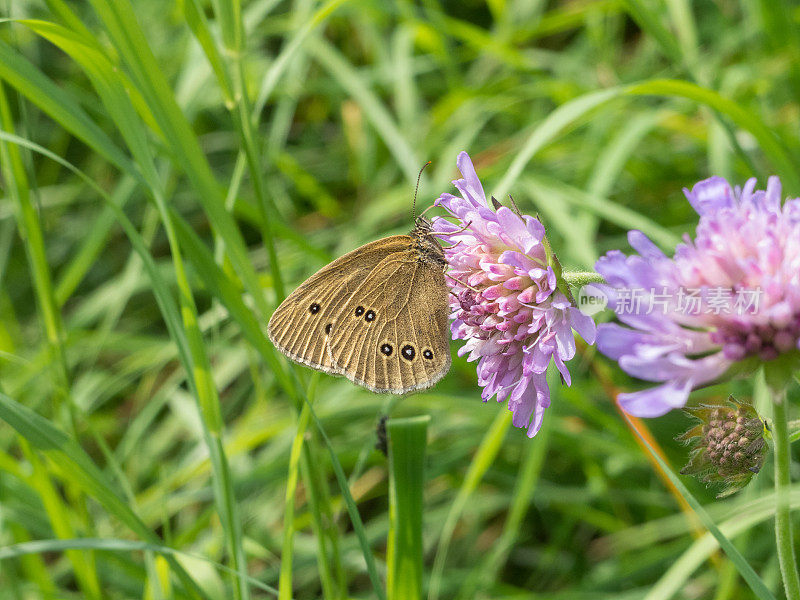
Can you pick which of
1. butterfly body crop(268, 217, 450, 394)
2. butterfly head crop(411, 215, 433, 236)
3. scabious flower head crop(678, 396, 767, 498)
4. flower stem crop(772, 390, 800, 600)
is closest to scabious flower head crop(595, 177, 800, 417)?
flower stem crop(772, 390, 800, 600)

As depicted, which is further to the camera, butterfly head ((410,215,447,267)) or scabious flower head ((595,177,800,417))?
butterfly head ((410,215,447,267))

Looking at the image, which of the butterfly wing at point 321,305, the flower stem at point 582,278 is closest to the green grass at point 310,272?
the butterfly wing at point 321,305

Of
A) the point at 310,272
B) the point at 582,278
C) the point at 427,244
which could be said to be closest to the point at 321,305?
the point at 427,244

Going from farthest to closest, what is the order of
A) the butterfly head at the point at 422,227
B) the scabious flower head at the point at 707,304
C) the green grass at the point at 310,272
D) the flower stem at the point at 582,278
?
the butterfly head at the point at 422,227
the green grass at the point at 310,272
the flower stem at the point at 582,278
the scabious flower head at the point at 707,304

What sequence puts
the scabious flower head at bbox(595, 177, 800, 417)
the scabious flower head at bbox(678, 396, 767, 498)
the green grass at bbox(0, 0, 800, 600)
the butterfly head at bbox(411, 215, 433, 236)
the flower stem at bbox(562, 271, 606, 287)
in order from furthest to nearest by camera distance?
the butterfly head at bbox(411, 215, 433, 236) → the green grass at bbox(0, 0, 800, 600) → the flower stem at bbox(562, 271, 606, 287) → the scabious flower head at bbox(678, 396, 767, 498) → the scabious flower head at bbox(595, 177, 800, 417)

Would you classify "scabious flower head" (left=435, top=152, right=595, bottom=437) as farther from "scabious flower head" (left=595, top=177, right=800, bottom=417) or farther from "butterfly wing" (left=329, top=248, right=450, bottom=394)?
"scabious flower head" (left=595, top=177, right=800, bottom=417)

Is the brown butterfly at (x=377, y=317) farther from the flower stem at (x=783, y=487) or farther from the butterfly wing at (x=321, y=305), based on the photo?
the flower stem at (x=783, y=487)
